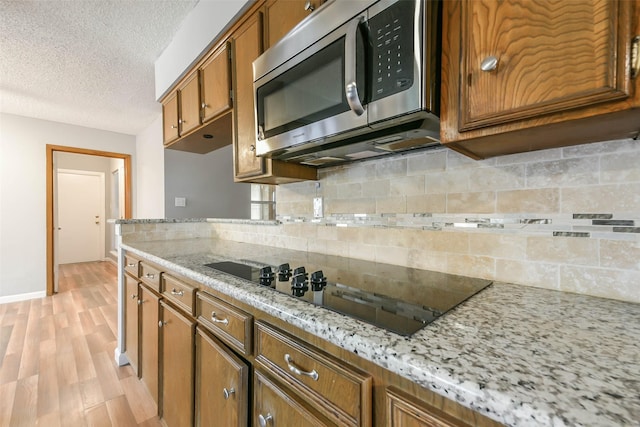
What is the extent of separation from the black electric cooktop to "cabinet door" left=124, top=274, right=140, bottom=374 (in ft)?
3.36

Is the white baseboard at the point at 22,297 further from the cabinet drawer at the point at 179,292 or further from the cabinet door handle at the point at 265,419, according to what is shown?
the cabinet door handle at the point at 265,419

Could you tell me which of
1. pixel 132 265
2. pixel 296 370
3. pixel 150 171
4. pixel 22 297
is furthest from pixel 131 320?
pixel 22 297

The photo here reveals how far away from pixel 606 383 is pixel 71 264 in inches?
329

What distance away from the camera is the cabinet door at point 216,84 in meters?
1.64

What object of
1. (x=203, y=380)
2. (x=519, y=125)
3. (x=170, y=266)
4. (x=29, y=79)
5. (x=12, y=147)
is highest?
(x=29, y=79)

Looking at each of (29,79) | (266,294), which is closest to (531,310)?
(266,294)

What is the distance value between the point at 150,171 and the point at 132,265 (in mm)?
2762

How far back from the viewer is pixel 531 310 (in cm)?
66

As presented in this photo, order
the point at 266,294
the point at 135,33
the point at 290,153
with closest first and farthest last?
1. the point at 266,294
2. the point at 290,153
3. the point at 135,33

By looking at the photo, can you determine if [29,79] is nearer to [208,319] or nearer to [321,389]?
[208,319]

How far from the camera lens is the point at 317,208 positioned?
1534 millimetres

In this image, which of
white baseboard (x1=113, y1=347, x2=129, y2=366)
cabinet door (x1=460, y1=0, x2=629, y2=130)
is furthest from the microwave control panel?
white baseboard (x1=113, y1=347, x2=129, y2=366)

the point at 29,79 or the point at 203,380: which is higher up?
the point at 29,79

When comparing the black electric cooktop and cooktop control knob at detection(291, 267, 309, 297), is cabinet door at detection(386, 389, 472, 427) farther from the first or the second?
cooktop control knob at detection(291, 267, 309, 297)
